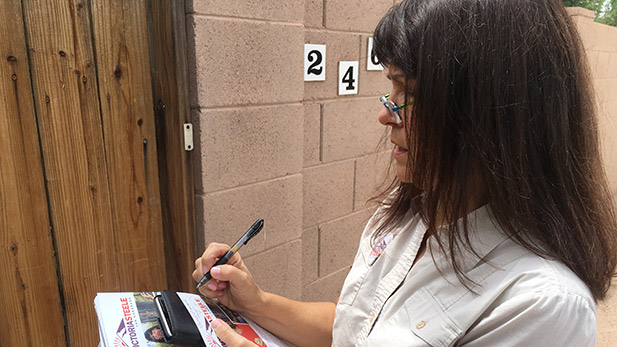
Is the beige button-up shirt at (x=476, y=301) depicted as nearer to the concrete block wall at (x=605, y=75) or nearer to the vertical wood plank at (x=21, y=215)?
the vertical wood plank at (x=21, y=215)

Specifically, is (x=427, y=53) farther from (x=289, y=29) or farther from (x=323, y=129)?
(x=323, y=129)

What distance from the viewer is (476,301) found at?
878 mm

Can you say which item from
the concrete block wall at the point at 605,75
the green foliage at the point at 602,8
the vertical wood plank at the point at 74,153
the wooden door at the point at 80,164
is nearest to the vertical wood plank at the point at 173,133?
the wooden door at the point at 80,164

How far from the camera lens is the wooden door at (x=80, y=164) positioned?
1547 mm

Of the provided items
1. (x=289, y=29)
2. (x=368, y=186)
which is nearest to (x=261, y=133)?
(x=289, y=29)

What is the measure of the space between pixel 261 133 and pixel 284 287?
876 mm

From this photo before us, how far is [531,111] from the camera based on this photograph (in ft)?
2.81

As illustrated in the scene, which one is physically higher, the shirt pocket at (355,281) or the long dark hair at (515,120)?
the long dark hair at (515,120)

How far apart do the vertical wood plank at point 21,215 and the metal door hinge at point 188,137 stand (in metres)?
0.53

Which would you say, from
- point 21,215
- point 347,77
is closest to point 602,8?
point 347,77

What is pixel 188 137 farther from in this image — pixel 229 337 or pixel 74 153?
pixel 229 337

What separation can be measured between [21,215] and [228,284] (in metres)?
0.84

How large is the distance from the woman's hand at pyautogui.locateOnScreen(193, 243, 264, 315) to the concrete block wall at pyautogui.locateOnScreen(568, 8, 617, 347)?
317 cm

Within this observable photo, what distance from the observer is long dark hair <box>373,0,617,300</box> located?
85 cm
